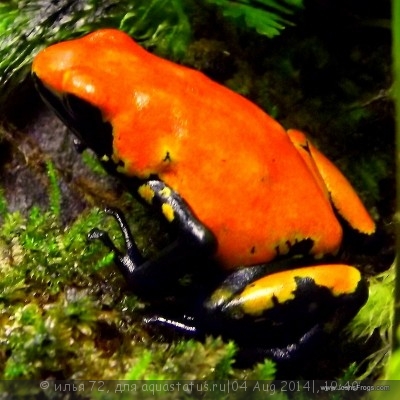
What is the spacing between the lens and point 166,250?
1443 mm

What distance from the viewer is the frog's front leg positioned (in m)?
1.40

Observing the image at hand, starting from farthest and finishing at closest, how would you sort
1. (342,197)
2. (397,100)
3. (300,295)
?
1. (342,197)
2. (300,295)
3. (397,100)

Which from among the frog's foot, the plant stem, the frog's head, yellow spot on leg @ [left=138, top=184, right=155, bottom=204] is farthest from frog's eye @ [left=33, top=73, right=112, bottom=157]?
the plant stem

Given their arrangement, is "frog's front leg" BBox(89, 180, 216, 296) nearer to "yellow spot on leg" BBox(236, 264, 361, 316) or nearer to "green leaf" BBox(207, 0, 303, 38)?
"yellow spot on leg" BBox(236, 264, 361, 316)

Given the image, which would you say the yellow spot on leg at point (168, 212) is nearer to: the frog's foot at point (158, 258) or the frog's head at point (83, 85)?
the frog's foot at point (158, 258)

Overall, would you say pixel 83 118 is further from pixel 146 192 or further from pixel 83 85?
pixel 146 192

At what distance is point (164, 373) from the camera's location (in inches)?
50.7

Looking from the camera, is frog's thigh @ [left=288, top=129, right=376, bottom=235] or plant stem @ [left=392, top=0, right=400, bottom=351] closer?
plant stem @ [left=392, top=0, right=400, bottom=351]

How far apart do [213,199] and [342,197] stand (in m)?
0.40

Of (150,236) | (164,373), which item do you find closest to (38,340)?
(164,373)

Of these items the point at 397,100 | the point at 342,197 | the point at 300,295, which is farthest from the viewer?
the point at 342,197

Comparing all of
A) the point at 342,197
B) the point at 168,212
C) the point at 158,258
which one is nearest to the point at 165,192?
the point at 168,212

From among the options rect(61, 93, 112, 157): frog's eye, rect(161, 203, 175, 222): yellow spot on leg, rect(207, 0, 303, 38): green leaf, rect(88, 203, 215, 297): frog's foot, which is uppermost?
→ rect(61, 93, 112, 157): frog's eye

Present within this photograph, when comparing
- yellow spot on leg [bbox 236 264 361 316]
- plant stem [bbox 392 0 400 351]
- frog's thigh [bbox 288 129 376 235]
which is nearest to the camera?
plant stem [bbox 392 0 400 351]
